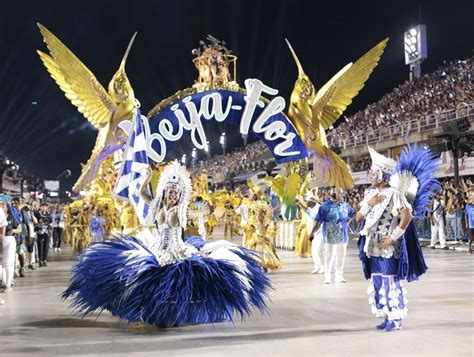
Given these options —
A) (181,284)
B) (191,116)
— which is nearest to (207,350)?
(181,284)

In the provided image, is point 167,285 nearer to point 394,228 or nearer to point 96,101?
point 394,228

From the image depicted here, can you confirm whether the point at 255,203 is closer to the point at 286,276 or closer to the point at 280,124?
the point at 286,276

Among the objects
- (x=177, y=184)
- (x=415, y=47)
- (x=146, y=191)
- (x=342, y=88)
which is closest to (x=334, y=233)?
(x=146, y=191)

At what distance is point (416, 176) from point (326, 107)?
10.4 m

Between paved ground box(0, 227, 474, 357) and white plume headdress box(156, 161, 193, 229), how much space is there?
1447 millimetres

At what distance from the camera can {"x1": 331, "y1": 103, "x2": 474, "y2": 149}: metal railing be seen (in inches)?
1044

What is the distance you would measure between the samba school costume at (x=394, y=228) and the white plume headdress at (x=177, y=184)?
6.75ft

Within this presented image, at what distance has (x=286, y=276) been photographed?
1341 cm

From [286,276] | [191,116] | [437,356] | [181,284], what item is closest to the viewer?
[437,356]

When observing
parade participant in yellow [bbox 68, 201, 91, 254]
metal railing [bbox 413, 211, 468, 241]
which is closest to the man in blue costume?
metal railing [bbox 413, 211, 468, 241]

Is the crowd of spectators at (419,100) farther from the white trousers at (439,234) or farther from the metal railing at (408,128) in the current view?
the white trousers at (439,234)

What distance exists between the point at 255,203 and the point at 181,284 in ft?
22.4

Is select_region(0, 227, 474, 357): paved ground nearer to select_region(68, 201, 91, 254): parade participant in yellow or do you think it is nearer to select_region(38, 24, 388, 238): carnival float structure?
select_region(38, 24, 388, 238): carnival float structure

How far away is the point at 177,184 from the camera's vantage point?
8.19 m
